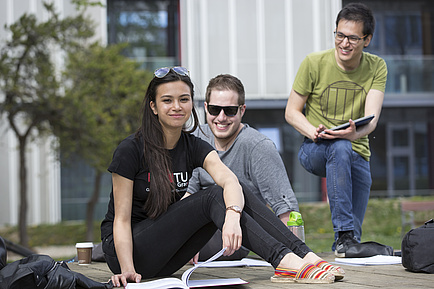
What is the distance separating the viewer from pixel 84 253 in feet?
15.2

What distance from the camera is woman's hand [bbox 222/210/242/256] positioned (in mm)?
3000

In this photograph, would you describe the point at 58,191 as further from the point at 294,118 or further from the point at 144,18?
the point at 294,118

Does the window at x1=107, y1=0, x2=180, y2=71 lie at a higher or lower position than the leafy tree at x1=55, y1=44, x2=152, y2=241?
higher

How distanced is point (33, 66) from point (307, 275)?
10.2 meters

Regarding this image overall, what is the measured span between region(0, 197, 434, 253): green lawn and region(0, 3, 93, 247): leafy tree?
115 inches

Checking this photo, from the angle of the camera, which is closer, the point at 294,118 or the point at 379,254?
the point at 379,254

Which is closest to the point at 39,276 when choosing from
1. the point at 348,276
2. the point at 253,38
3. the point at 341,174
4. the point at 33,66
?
the point at 348,276

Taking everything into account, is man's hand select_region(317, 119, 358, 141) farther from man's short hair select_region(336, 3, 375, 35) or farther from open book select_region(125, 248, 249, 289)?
open book select_region(125, 248, 249, 289)

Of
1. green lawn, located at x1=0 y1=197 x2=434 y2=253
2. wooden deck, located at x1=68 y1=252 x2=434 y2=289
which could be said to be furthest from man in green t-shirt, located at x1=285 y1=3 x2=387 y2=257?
green lawn, located at x1=0 y1=197 x2=434 y2=253

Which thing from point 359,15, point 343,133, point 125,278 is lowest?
point 125,278

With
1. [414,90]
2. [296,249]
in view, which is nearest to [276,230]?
[296,249]

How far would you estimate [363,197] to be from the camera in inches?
193

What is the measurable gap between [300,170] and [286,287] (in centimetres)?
1411

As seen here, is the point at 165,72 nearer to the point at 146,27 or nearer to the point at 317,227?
the point at 317,227
